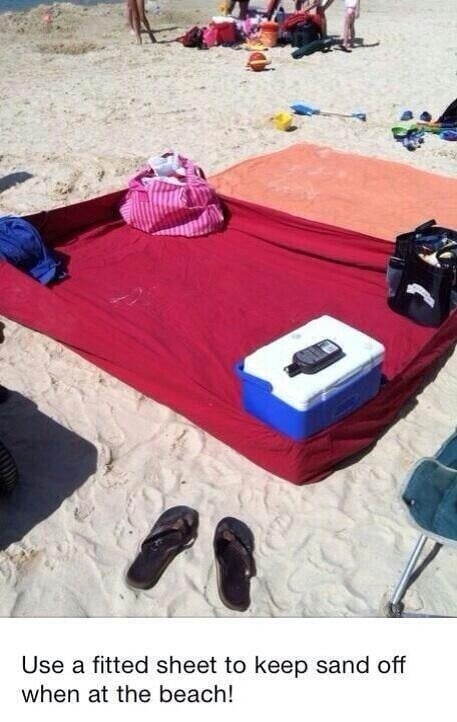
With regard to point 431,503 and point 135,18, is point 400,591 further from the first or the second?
point 135,18

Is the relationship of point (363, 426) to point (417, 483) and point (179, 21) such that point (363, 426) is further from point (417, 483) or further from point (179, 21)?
point (179, 21)

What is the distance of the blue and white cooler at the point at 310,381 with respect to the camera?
8.51 ft

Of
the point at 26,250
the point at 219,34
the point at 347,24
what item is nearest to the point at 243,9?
the point at 219,34

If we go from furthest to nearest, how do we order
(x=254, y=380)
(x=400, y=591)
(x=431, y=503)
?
(x=254, y=380)
(x=400, y=591)
(x=431, y=503)

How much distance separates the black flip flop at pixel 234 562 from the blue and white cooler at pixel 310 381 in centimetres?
46

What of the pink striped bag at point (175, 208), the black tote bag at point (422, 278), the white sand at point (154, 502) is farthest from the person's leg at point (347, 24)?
the black tote bag at point (422, 278)

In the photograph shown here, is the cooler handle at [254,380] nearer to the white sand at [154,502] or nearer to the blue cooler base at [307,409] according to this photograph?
the blue cooler base at [307,409]

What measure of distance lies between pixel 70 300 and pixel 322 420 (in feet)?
5.88

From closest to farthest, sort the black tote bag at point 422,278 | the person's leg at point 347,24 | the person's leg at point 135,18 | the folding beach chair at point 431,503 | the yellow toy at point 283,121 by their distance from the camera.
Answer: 1. the folding beach chair at point 431,503
2. the black tote bag at point 422,278
3. the yellow toy at point 283,121
4. the person's leg at point 347,24
5. the person's leg at point 135,18

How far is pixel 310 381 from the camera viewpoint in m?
2.60

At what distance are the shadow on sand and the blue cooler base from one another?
2.72 feet

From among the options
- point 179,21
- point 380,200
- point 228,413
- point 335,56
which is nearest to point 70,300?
point 228,413

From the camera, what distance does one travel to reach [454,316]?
11.3ft

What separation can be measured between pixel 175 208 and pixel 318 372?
238 cm
